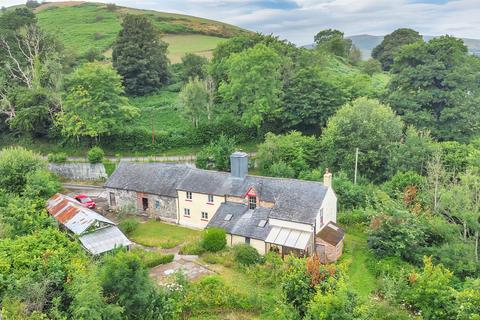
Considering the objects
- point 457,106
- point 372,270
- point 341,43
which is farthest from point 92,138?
point 341,43

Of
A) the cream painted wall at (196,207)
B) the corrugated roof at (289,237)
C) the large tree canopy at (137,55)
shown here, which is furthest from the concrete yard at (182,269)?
the large tree canopy at (137,55)

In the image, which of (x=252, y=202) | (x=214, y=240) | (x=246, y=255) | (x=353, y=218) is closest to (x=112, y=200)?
(x=214, y=240)

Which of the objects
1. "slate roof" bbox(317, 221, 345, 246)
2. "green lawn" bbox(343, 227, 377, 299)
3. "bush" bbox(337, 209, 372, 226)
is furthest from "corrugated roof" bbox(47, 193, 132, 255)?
"bush" bbox(337, 209, 372, 226)

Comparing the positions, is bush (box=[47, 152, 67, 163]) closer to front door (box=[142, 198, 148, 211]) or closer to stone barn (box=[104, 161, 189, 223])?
stone barn (box=[104, 161, 189, 223])

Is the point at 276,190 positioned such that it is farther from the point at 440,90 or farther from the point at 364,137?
the point at 440,90

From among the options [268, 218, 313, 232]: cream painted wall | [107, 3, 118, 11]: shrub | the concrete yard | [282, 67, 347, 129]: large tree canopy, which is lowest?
the concrete yard

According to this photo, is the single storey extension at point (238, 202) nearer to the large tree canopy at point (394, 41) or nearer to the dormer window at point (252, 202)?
the dormer window at point (252, 202)

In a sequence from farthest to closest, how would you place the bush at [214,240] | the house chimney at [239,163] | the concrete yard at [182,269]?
1. the house chimney at [239,163]
2. the bush at [214,240]
3. the concrete yard at [182,269]
